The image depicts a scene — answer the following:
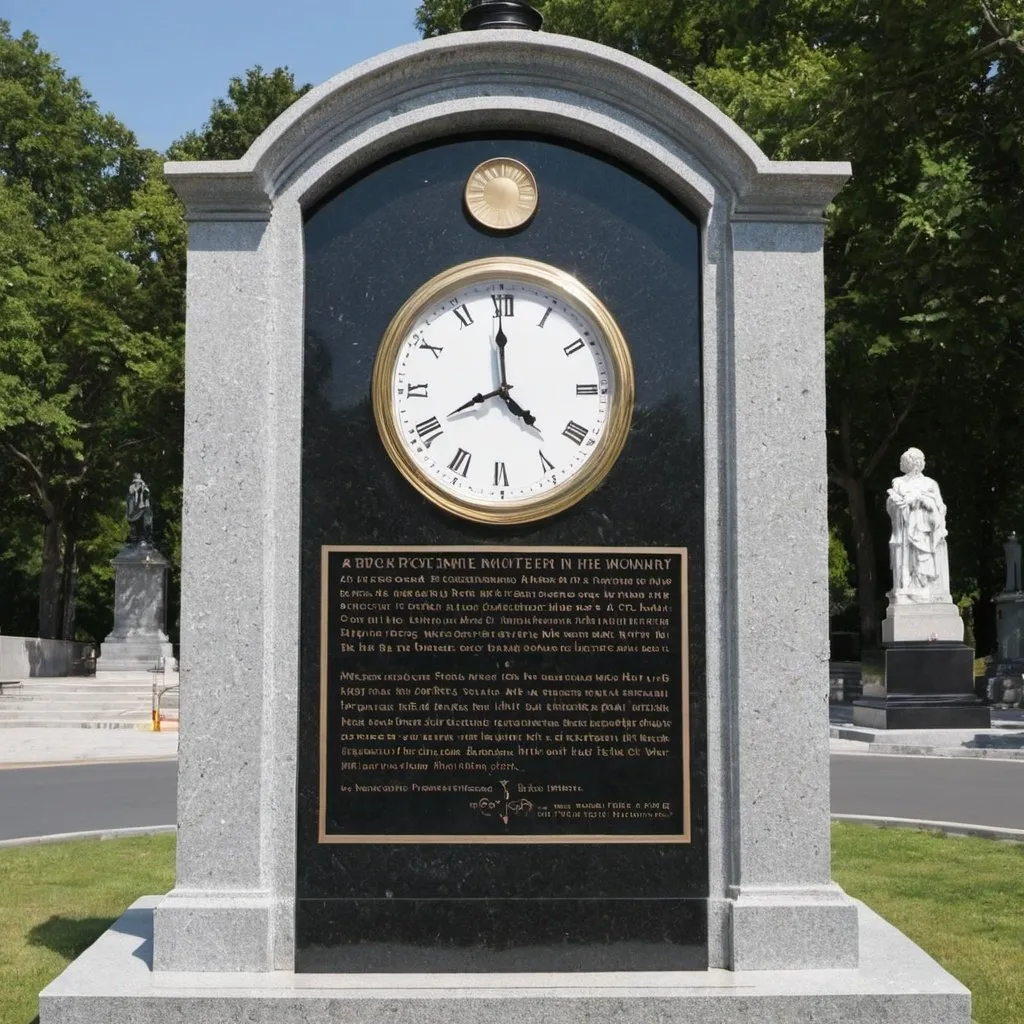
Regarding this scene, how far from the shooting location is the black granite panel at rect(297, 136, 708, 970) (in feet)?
18.2

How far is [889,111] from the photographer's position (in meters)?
21.5

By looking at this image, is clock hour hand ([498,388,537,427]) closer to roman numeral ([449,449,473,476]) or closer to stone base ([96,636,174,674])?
roman numeral ([449,449,473,476])

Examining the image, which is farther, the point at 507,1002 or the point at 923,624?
the point at 923,624

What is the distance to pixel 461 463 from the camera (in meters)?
5.77

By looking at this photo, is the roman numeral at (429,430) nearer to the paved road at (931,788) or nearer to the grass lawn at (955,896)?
the grass lawn at (955,896)

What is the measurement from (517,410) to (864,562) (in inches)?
1246

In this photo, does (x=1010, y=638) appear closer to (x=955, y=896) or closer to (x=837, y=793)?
(x=837, y=793)

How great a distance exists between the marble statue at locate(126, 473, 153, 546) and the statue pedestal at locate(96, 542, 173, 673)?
0.96 feet

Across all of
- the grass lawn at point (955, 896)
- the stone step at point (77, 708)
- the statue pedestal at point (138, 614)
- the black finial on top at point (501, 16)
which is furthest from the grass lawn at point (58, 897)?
the statue pedestal at point (138, 614)

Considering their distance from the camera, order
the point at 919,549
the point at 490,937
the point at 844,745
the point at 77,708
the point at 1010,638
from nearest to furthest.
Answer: the point at 490,937 → the point at 844,745 → the point at 919,549 → the point at 77,708 → the point at 1010,638

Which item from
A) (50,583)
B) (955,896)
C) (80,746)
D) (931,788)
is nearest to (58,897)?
(955,896)

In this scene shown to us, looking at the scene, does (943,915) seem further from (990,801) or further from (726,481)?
A: (990,801)

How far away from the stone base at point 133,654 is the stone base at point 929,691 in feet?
65.3

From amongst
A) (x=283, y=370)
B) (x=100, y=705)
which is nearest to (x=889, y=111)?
(x=283, y=370)
